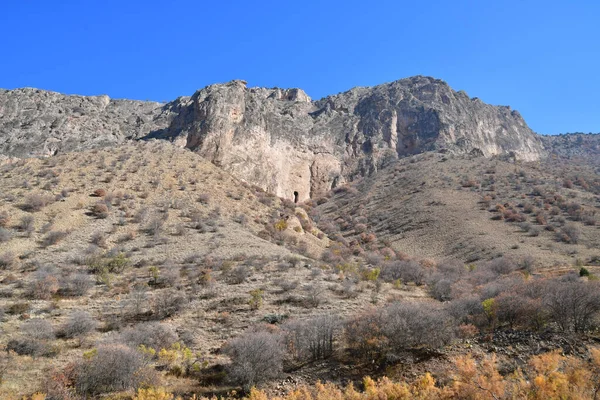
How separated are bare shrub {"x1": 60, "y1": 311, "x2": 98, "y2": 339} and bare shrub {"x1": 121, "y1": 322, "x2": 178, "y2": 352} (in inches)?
56.8

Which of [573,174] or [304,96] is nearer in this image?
[573,174]

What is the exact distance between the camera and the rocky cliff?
43.4m

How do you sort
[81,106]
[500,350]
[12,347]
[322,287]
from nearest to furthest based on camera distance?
[500,350], [12,347], [322,287], [81,106]

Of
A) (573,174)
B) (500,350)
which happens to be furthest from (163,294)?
(573,174)

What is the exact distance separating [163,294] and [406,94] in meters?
69.6

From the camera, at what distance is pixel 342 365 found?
10711mm

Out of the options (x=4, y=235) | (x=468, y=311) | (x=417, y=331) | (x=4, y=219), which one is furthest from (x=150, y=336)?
(x=4, y=219)

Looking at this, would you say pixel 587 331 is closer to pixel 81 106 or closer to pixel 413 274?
pixel 413 274

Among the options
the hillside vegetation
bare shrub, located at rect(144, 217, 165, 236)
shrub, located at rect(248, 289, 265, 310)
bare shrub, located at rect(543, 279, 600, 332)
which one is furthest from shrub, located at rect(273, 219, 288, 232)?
bare shrub, located at rect(543, 279, 600, 332)

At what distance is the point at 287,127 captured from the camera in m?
54.7

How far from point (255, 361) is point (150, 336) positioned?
177 inches

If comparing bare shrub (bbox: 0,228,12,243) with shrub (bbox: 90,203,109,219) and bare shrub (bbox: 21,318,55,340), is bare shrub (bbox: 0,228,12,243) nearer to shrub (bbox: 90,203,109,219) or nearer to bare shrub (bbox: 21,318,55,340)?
shrub (bbox: 90,203,109,219)

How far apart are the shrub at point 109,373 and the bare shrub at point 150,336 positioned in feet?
6.03

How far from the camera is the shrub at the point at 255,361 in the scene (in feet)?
32.6
